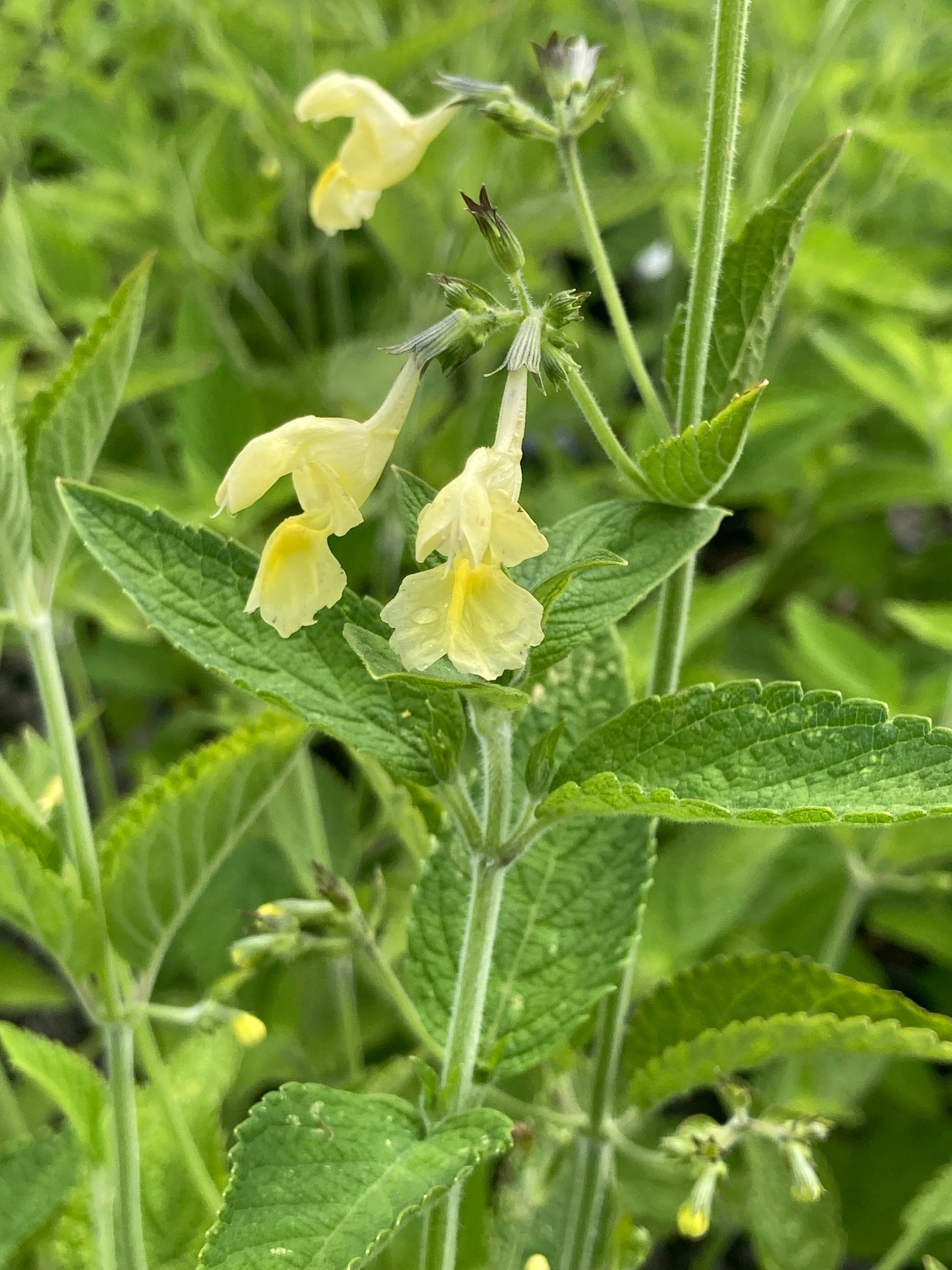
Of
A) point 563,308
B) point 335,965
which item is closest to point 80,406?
point 563,308

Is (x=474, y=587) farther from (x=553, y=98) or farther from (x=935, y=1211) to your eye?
(x=935, y=1211)

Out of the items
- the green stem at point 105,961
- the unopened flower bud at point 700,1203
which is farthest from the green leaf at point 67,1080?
the unopened flower bud at point 700,1203

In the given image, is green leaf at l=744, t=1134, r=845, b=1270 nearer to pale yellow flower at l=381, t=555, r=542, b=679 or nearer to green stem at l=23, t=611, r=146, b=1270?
green stem at l=23, t=611, r=146, b=1270

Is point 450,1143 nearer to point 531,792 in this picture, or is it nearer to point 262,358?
point 531,792

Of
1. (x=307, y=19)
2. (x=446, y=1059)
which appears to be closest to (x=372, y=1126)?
(x=446, y=1059)

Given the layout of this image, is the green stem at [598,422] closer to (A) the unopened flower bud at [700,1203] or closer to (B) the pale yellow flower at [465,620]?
(B) the pale yellow flower at [465,620]
